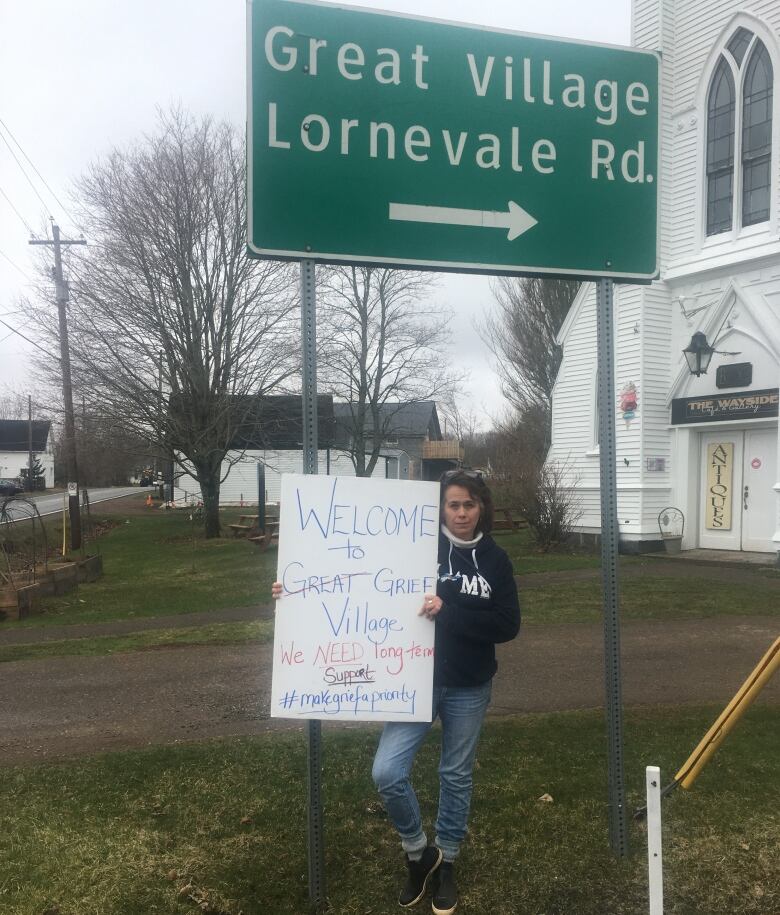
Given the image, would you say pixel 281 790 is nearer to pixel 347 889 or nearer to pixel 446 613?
pixel 347 889

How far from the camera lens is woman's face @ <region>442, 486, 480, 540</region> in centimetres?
311

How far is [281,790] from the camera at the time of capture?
418 centimetres

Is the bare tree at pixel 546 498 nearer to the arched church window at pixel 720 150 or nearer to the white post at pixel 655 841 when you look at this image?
the arched church window at pixel 720 150

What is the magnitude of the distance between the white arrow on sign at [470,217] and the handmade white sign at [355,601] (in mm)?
1091

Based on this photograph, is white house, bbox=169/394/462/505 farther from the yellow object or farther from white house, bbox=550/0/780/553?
the yellow object

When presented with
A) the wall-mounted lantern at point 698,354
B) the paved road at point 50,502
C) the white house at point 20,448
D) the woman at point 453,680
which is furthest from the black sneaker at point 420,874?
the white house at point 20,448

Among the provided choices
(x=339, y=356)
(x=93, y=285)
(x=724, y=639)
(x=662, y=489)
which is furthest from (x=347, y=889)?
(x=339, y=356)

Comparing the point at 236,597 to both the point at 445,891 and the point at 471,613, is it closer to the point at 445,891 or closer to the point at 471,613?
the point at 445,891

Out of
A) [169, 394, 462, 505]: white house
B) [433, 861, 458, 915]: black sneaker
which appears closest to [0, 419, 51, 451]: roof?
[169, 394, 462, 505]: white house

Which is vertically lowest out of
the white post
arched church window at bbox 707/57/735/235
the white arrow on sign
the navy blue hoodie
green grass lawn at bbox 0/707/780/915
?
green grass lawn at bbox 0/707/780/915

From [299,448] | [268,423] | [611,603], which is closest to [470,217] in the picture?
[611,603]

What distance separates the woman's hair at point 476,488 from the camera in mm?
3141

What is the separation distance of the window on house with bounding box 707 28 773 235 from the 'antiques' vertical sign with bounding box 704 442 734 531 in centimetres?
431

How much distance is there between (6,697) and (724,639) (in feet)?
21.2
